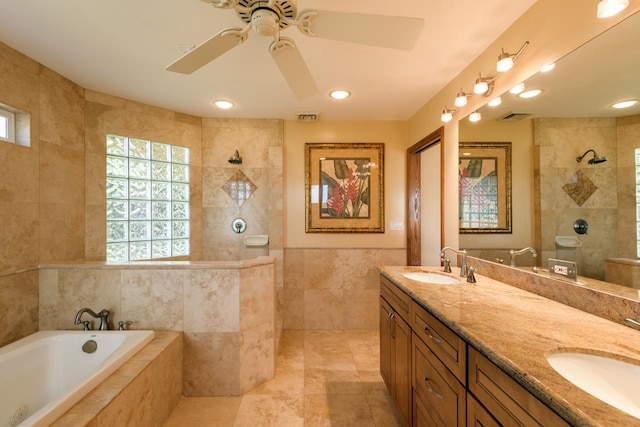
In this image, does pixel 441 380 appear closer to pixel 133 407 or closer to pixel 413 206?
pixel 133 407

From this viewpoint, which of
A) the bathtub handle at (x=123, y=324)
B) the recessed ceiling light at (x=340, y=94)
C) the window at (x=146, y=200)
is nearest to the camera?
the bathtub handle at (x=123, y=324)

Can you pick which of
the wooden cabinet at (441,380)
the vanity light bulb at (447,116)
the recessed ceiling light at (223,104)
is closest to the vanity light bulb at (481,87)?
the vanity light bulb at (447,116)

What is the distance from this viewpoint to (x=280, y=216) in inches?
117

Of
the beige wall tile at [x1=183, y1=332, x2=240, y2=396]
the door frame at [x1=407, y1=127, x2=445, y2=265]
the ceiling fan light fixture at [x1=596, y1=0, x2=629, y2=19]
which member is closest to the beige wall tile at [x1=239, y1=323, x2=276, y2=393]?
the beige wall tile at [x1=183, y1=332, x2=240, y2=396]

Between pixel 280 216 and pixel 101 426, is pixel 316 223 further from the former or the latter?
pixel 101 426

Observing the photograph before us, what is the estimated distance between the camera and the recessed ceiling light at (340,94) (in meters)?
2.35

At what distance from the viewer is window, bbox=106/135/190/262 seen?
2570 millimetres

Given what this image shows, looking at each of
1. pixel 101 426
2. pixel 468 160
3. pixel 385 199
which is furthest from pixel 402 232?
pixel 101 426

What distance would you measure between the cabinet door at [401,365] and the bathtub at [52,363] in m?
1.68

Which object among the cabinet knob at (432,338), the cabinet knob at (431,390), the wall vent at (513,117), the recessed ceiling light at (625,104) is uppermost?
the wall vent at (513,117)

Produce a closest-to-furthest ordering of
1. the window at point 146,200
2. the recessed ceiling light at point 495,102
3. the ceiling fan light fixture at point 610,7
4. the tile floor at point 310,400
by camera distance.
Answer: the ceiling fan light fixture at point 610,7 < the recessed ceiling light at point 495,102 < the tile floor at point 310,400 < the window at point 146,200

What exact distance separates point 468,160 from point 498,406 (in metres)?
1.60

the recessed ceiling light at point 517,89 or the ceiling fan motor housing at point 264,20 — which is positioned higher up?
the ceiling fan motor housing at point 264,20

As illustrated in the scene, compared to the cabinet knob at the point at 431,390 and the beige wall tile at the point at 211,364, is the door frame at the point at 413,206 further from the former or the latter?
the beige wall tile at the point at 211,364
